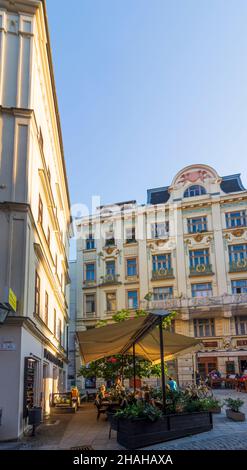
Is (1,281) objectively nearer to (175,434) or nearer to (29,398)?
(29,398)

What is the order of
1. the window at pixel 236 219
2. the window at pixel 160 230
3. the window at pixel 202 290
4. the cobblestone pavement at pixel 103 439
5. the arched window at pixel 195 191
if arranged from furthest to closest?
the arched window at pixel 195 191, the window at pixel 160 230, the window at pixel 236 219, the window at pixel 202 290, the cobblestone pavement at pixel 103 439

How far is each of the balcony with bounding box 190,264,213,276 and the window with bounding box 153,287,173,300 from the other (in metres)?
2.61

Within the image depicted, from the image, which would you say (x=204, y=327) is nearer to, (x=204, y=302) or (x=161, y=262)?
(x=204, y=302)

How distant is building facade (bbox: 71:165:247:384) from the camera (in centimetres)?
3806

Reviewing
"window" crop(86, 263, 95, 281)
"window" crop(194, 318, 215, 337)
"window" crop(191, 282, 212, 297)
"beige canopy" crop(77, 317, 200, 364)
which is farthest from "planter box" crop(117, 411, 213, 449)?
"window" crop(86, 263, 95, 281)

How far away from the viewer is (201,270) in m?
40.4

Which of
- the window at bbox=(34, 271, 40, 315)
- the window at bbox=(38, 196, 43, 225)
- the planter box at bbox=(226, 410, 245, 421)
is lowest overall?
the planter box at bbox=(226, 410, 245, 421)

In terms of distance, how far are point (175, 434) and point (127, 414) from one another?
1486mm

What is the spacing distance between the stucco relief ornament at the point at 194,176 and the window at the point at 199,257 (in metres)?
7.07

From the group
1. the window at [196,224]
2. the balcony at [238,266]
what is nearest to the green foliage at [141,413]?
the balcony at [238,266]

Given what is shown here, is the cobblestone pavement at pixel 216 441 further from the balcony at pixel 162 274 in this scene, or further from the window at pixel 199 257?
the balcony at pixel 162 274

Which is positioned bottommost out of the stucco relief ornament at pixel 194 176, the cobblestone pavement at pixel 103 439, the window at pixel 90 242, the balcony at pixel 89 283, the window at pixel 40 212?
the cobblestone pavement at pixel 103 439

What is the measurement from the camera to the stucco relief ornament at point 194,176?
4344cm

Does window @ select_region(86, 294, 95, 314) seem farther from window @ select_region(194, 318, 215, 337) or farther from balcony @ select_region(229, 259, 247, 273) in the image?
balcony @ select_region(229, 259, 247, 273)
